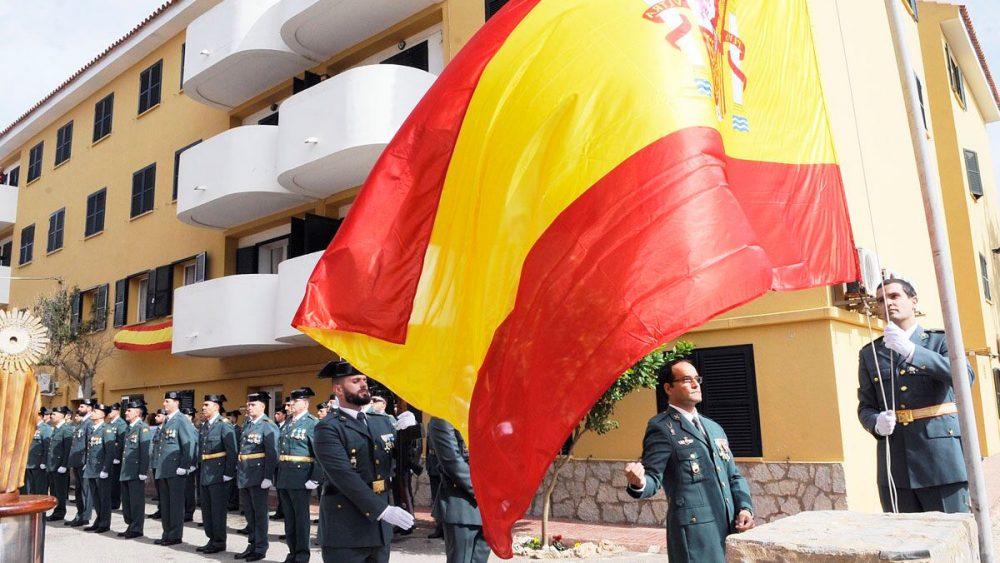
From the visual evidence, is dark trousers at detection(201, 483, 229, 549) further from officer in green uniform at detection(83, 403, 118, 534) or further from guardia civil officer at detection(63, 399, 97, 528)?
guardia civil officer at detection(63, 399, 97, 528)

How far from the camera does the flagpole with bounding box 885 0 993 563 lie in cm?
285

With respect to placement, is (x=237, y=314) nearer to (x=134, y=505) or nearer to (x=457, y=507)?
(x=134, y=505)

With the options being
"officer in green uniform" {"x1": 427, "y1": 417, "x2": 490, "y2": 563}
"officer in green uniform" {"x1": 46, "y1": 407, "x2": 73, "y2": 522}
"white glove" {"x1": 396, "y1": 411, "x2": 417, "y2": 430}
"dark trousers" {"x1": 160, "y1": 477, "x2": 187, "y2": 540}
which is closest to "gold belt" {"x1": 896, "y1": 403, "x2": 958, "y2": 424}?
"officer in green uniform" {"x1": 427, "y1": 417, "x2": 490, "y2": 563}

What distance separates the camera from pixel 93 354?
21.4m

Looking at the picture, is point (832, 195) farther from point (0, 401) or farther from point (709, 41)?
point (0, 401)

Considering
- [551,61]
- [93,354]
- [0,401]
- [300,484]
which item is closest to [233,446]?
[300,484]

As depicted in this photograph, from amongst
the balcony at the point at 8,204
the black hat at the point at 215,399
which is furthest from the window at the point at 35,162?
the black hat at the point at 215,399

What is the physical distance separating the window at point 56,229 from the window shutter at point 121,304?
507 centimetres

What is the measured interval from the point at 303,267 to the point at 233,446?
4410 millimetres

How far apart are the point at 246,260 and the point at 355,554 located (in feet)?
46.0

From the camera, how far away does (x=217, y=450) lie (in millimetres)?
10703

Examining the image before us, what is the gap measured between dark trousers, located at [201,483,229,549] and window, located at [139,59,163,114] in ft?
45.8


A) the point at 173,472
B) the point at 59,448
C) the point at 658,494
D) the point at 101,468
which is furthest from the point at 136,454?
the point at 658,494

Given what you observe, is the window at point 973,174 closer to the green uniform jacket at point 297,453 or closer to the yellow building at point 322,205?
the yellow building at point 322,205
